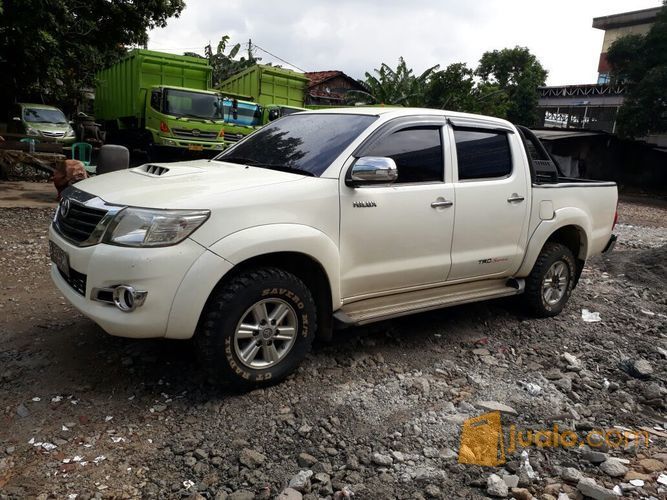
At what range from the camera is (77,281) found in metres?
3.13

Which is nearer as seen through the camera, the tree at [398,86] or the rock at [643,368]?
the rock at [643,368]

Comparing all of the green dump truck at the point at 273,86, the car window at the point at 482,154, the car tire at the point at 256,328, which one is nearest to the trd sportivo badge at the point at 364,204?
the car tire at the point at 256,328

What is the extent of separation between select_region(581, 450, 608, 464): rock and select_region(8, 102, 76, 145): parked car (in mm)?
17316

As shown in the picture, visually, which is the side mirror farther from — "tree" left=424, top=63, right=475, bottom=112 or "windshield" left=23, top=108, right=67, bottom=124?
"tree" left=424, top=63, right=475, bottom=112

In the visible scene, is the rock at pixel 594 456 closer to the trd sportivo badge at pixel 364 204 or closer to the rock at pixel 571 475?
the rock at pixel 571 475

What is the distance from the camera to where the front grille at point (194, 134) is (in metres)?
14.3

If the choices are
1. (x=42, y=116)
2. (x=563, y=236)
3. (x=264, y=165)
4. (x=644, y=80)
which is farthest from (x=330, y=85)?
(x=264, y=165)

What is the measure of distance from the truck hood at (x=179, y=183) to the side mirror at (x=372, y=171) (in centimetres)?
34

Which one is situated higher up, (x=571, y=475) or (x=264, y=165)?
(x=264, y=165)

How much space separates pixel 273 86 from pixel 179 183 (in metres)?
16.7

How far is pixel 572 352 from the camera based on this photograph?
179 inches

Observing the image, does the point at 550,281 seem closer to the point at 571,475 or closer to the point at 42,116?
the point at 571,475

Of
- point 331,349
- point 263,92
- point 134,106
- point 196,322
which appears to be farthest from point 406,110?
point 263,92

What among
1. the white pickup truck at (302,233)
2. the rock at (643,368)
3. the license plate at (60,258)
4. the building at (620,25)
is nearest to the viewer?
the white pickup truck at (302,233)
